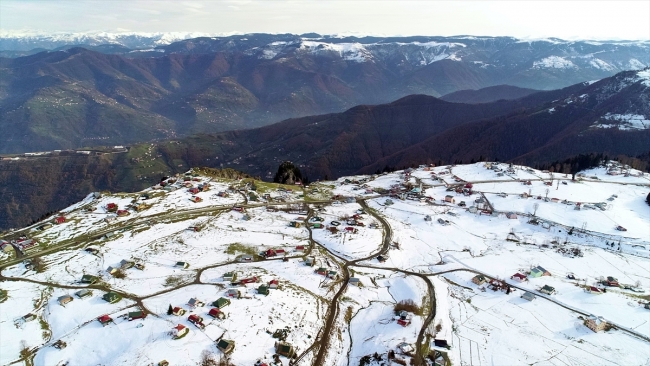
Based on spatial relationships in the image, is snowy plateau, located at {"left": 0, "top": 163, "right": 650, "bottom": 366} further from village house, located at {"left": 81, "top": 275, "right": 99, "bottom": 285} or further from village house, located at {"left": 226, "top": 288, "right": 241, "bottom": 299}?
village house, located at {"left": 81, "top": 275, "right": 99, "bottom": 285}

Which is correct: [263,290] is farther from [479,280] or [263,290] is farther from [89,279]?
[479,280]

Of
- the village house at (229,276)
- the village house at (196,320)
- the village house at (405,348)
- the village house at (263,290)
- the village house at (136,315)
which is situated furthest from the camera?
the village house at (229,276)

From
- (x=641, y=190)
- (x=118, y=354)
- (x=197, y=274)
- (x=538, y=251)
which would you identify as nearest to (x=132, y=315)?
(x=118, y=354)

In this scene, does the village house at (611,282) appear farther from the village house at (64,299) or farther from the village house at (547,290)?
the village house at (64,299)

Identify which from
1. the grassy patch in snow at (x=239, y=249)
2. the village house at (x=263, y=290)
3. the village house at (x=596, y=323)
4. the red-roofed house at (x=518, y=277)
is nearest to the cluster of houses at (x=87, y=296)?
the village house at (x=263, y=290)

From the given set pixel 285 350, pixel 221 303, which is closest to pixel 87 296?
pixel 221 303
